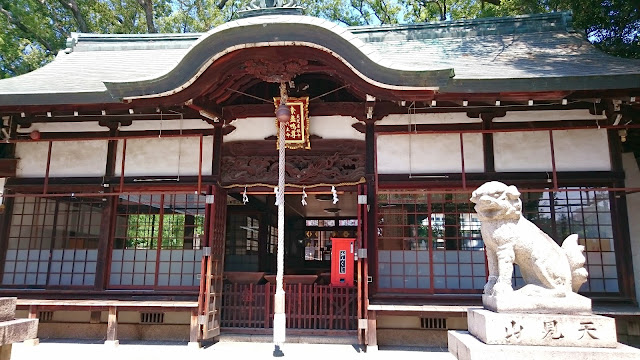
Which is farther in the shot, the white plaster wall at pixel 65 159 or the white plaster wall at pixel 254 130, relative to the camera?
the white plaster wall at pixel 65 159

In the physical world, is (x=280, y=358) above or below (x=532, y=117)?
below

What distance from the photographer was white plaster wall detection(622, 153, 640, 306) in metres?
7.78

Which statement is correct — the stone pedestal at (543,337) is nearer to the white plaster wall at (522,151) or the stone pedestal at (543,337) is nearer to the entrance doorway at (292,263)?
the entrance doorway at (292,263)

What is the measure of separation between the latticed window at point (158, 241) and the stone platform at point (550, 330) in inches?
227

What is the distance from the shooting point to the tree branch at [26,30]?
15406mm

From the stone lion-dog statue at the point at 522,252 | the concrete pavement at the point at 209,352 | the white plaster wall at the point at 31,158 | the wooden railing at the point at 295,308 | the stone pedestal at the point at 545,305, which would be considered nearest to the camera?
the stone pedestal at the point at 545,305

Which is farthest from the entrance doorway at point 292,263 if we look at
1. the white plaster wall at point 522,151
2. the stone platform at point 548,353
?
the stone platform at point 548,353

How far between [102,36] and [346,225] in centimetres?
913

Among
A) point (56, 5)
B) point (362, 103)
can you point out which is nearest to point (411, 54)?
point (362, 103)

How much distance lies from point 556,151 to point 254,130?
5398mm

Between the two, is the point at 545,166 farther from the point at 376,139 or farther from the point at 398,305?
the point at 398,305

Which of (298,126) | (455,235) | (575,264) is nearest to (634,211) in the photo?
(455,235)

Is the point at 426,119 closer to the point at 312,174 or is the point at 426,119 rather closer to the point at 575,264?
the point at 312,174

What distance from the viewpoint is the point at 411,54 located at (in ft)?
29.8
